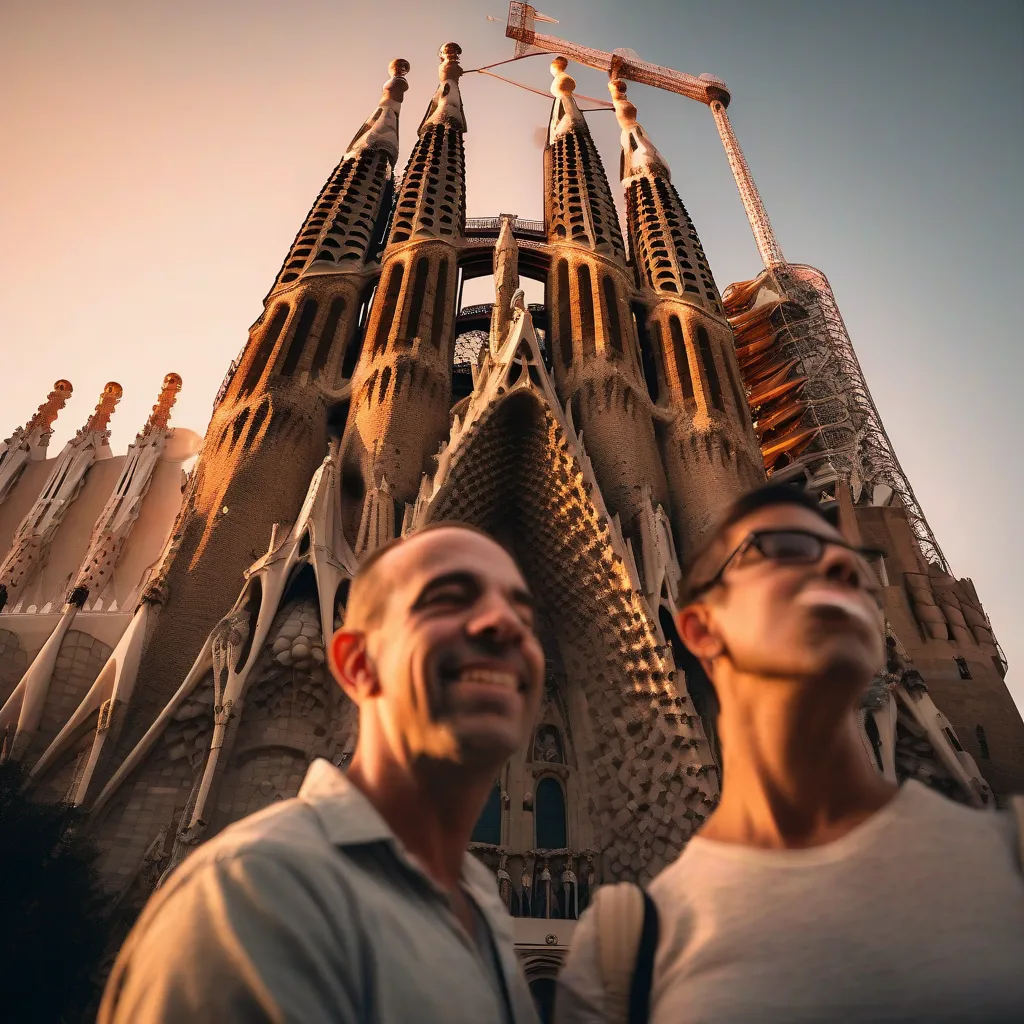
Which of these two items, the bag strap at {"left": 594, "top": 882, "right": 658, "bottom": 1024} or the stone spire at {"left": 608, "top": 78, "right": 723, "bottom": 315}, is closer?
the bag strap at {"left": 594, "top": 882, "right": 658, "bottom": 1024}

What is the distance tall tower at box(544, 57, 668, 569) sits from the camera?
13.7 meters

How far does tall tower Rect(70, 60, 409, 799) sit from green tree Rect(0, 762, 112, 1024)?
148 centimetres

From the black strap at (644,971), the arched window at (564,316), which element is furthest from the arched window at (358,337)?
the black strap at (644,971)

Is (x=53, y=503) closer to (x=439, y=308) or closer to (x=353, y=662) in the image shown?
(x=439, y=308)

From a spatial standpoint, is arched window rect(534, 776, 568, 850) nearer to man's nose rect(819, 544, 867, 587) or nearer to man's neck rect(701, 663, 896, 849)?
man's neck rect(701, 663, 896, 849)

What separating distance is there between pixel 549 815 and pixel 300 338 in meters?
11.0

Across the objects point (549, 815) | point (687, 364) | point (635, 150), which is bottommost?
point (549, 815)

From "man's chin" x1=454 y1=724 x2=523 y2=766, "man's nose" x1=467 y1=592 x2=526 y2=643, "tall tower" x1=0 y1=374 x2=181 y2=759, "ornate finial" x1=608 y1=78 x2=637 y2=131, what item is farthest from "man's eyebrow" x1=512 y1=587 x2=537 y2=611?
"ornate finial" x1=608 y1=78 x2=637 y2=131

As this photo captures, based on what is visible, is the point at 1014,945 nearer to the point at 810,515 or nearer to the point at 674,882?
the point at 674,882

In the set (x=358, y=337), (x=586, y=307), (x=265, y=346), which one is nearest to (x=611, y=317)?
(x=586, y=307)

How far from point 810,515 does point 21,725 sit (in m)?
10.8

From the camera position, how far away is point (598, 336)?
1634cm

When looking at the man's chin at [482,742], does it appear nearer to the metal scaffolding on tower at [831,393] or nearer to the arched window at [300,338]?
the arched window at [300,338]

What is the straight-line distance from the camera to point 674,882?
1914 mm
